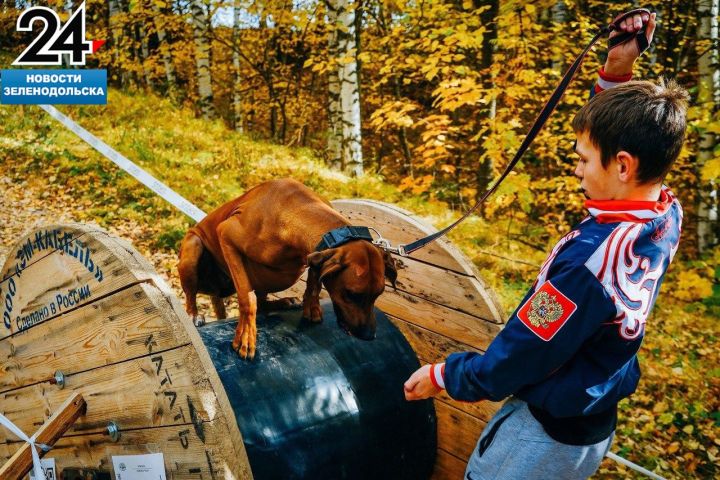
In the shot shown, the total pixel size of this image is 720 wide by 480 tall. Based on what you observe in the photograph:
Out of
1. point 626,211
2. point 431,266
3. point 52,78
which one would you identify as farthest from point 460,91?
point 52,78

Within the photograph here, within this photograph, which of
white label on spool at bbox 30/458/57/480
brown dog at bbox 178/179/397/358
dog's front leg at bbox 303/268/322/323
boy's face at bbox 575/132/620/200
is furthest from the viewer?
dog's front leg at bbox 303/268/322/323

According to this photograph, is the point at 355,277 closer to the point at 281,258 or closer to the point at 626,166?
the point at 281,258

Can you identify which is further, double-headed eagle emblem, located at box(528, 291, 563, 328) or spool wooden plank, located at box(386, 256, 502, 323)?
spool wooden plank, located at box(386, 256, 502, 323)

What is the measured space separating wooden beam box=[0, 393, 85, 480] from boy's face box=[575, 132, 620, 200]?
6.17ft

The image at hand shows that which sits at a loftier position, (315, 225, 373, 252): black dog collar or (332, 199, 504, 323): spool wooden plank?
(315, 225, 373, 252): black dog collar

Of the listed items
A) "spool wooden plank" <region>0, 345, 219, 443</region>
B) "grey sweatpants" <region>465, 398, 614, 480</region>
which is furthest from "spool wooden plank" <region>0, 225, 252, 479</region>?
"grey sweatpants" <region>465, 398, 614, 480</region>

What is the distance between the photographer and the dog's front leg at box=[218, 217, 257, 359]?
7.57 ft

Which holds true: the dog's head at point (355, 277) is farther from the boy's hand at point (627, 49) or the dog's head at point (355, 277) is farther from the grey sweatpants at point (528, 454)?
the boy's hand at point (627, 49)

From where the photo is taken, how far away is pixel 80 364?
2.02 m

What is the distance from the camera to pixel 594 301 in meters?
1.33

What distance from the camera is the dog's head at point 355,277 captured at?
7.33 feet

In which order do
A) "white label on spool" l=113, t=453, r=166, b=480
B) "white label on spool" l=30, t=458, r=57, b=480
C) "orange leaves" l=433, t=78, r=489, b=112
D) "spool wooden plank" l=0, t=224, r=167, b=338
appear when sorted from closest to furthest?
"white label on spool" l=113, t=453, r=166, b=480 < "spool wooden plank" l=0, t=224, r=167, b=338 < "white label on spool" l=30, t=458, r=57, b=480 < "orange leaves" l=433, t=78, r=489, b=112

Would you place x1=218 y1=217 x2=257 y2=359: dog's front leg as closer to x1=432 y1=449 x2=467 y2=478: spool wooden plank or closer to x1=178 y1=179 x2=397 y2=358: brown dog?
x1=178 y1=179 x2=397 y2=358: brown dog

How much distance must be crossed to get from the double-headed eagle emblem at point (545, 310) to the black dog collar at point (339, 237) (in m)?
1.04
